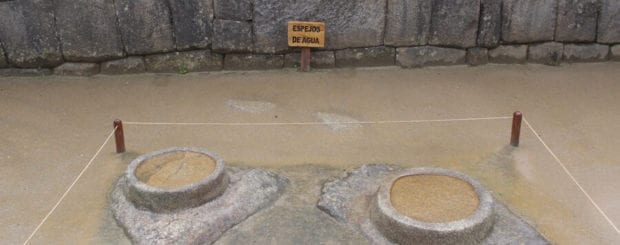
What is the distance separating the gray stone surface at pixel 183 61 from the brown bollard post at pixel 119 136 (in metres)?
1.39

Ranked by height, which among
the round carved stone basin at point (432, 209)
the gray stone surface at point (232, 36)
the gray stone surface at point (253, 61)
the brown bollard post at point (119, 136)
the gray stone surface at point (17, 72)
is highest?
the gray stone surface at point (232, 36)

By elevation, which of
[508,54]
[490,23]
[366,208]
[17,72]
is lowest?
[366,208]

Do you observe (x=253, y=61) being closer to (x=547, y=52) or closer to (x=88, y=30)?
(x=88, y=30)

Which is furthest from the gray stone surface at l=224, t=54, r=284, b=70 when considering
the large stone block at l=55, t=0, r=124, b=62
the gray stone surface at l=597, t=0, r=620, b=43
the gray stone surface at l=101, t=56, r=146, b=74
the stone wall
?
the gray stone surface at l=597, t=0, r=620, b=43

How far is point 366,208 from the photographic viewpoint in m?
3.17

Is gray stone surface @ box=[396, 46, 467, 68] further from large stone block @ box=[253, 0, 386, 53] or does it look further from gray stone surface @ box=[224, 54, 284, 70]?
gray stone surface @ box=[224, 54, 284, 70]

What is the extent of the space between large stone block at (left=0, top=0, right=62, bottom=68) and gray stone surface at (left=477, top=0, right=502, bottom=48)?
3.61m

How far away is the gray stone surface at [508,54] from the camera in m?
5.25

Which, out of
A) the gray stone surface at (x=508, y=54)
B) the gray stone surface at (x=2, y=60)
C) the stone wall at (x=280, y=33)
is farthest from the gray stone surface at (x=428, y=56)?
the gray stone surface at (x=2, y=60)

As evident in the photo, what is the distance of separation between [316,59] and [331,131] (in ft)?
4.11

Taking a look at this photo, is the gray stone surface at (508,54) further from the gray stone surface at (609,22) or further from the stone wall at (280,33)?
the gray stone surface at (609,22)

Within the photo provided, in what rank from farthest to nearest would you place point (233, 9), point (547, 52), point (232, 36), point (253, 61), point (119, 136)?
point (547, 52)
point (253, 61)
point (232, 36)
point (233, 9)
point (119, 136)

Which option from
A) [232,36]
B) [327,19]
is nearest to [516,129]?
[327,19]

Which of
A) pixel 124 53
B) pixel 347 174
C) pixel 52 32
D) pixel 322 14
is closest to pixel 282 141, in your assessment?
pixel 347 174
